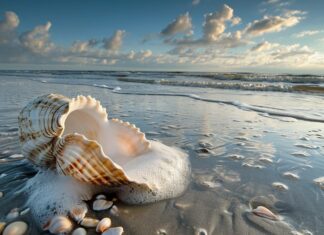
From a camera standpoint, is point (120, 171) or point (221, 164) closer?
point (120, 171)

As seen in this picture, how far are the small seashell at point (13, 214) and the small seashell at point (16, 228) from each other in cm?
11

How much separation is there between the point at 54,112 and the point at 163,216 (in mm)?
1319

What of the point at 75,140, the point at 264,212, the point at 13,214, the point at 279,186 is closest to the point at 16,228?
the point at 13,214

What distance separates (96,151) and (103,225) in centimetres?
53

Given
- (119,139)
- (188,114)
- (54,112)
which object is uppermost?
(54,112)

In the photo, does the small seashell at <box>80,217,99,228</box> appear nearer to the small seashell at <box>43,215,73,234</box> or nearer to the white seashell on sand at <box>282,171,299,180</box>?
the small seashell at <box>43,215,73,234</box>

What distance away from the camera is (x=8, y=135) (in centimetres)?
397

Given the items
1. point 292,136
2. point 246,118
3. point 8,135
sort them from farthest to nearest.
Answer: point 246,118, point 292,136, point 8,135

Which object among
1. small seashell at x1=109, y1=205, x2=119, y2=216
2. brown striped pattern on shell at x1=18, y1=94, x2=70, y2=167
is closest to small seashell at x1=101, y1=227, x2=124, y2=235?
small seashell at x1=109, y1=205, x2=119, y2=216

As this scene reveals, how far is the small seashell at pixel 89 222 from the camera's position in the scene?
1.80 meters

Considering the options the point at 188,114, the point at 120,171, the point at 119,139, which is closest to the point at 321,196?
the point at 120,171

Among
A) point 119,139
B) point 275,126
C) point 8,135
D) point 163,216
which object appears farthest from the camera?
point 275,126

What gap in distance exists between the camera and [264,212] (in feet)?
6.41

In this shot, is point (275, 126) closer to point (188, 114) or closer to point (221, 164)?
point (188, 114)
